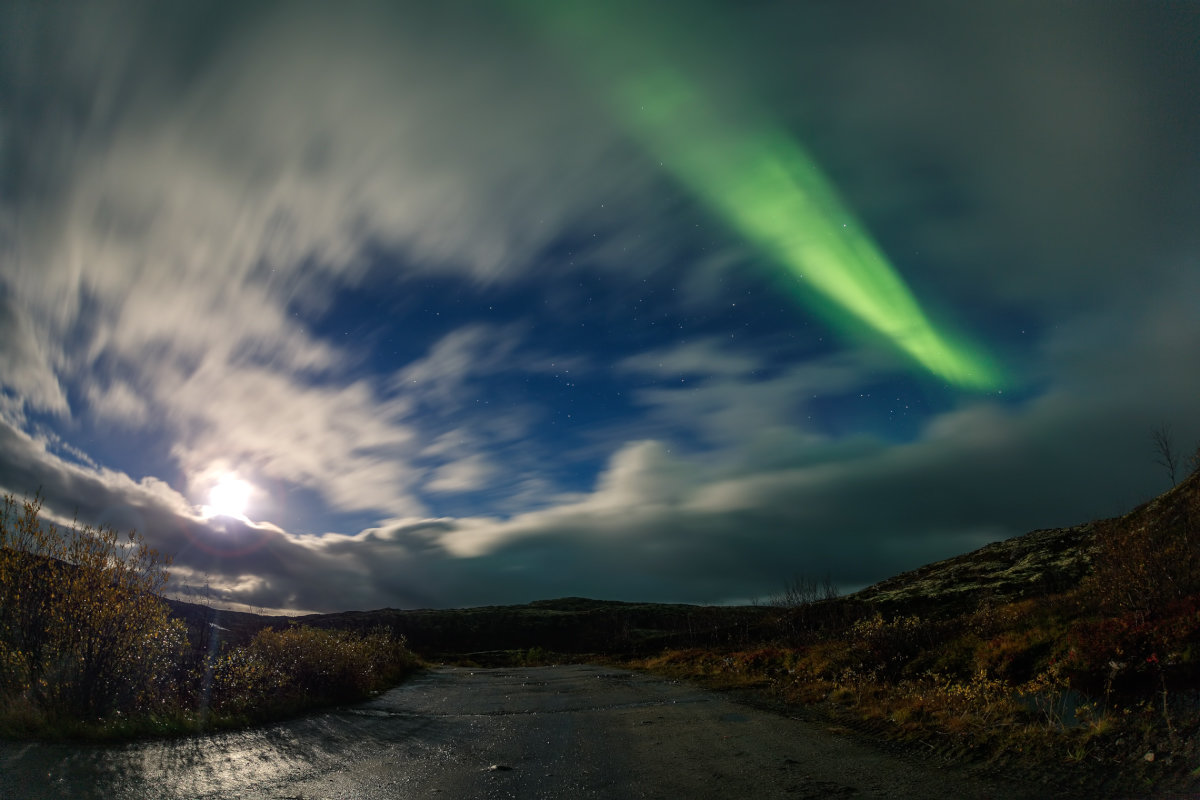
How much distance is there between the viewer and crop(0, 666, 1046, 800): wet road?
7.13 m

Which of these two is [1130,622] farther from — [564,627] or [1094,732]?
[564,627]

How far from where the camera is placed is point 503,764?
8.73m

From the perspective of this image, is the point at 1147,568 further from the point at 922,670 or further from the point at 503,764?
the point at 503,764

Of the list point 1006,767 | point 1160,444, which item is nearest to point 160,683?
point 1006,767

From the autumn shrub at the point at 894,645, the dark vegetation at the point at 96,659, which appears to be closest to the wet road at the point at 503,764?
the dark vegetation at the point at 96,659

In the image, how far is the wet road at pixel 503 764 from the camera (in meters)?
7.13

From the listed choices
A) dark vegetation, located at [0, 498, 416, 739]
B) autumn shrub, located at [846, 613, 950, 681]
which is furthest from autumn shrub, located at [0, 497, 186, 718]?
autumn shrub, located at [846, 613, 950, 681]

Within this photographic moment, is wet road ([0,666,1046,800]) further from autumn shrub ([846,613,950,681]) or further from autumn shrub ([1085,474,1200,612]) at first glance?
autumn shrub ([1085,474,1200,612])

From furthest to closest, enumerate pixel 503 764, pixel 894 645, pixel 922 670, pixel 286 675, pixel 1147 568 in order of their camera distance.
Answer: pixel 894 645
pixel 922 670
pixel 286 675
pixel 1147 568
pixel 503 764

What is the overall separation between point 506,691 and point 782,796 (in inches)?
620

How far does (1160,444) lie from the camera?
34.6 meters

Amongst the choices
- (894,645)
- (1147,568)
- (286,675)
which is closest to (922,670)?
(894,645)

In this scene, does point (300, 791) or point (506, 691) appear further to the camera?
point (506, 691)

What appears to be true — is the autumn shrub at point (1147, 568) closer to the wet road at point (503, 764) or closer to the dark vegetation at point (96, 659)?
the wet road at point (503, 764)
